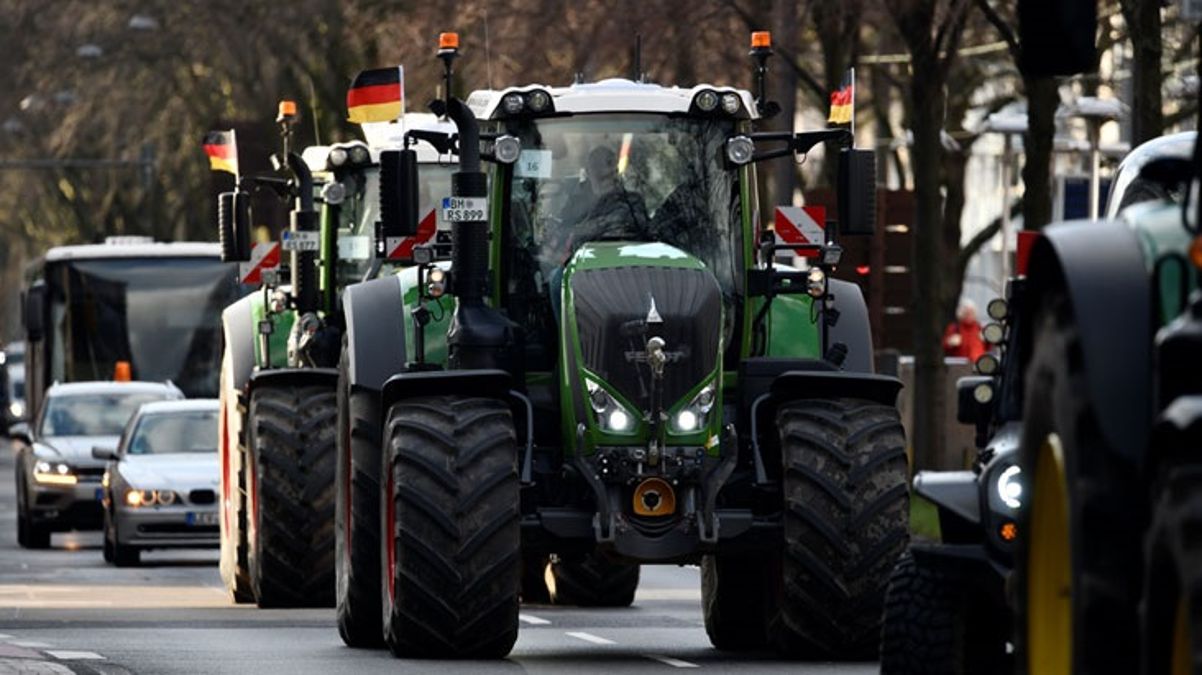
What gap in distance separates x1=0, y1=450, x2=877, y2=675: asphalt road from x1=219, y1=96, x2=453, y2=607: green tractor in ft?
1.07

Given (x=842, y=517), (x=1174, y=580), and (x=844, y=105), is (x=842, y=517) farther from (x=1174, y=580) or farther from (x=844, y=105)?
(x=1174, y=580)

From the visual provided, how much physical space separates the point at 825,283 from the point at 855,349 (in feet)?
2.08

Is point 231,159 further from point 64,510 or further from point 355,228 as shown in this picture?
point 64,510

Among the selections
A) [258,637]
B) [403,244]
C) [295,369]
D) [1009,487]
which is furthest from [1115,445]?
[295,369]

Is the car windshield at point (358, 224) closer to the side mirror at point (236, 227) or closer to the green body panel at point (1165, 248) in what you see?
the side mirror at point (236, 227)

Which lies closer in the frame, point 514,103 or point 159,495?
point 514,103

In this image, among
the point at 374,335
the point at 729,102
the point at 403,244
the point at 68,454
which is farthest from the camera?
the point at 68,454

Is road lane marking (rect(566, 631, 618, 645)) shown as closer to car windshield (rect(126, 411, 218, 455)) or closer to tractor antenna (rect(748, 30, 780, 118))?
tractor antenna (rect(748, 30, 780, 118))

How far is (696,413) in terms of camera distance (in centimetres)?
1684

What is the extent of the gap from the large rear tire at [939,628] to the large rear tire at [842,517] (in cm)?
489

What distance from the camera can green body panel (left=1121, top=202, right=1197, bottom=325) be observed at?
8.17 metres

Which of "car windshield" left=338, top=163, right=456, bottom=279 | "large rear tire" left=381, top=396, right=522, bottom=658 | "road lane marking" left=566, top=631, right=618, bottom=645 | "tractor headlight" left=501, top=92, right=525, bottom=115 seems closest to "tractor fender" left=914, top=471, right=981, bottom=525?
"large rear tire" left=381, top=396, right=522, bottom=658

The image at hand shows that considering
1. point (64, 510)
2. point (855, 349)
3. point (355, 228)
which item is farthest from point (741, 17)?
point (855, 349)

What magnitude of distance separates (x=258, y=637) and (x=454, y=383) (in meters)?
3.46
